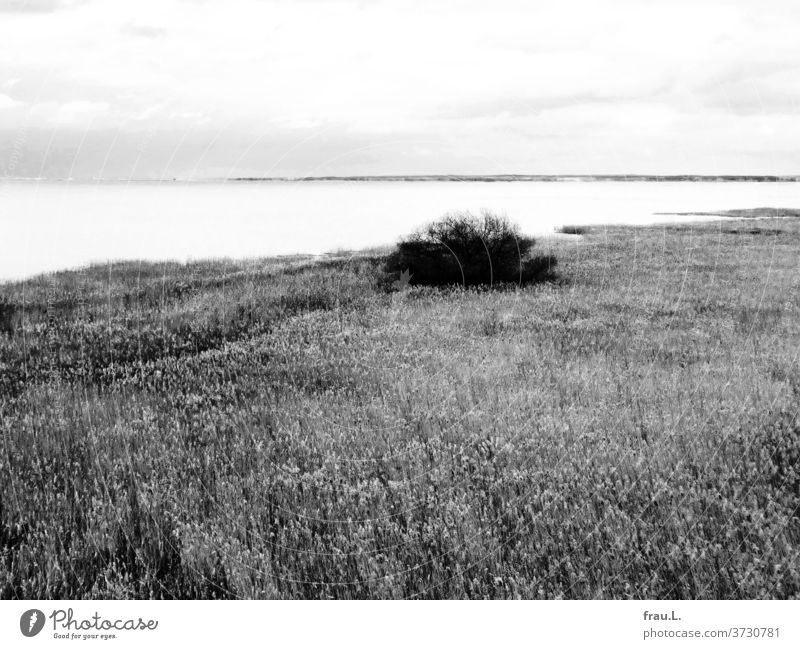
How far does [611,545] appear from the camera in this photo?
3.19 metres

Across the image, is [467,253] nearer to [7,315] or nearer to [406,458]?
[406,458]

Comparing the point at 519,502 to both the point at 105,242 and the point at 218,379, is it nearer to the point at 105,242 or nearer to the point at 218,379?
the point at 218,379

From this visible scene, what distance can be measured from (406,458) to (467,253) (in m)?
7.08

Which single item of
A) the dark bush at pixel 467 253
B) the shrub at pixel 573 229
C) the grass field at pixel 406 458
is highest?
the shrub at pixel 573 229

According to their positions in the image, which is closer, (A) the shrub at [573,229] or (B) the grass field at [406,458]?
(B) the grass field at [406,458]

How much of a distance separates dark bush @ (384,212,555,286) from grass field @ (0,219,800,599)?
2.83 meters

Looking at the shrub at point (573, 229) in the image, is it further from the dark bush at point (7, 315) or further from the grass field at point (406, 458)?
the dark bush at point (7, 315)

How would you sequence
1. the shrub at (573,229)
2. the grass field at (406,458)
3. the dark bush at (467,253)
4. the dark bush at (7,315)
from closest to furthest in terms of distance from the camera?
1. the grass field at (406,458)
2. the dark bush at (7,315)
3. the dark bush at (467,253)
4. the shrub at (573,229)

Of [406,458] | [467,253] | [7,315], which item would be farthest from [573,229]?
[406,458]

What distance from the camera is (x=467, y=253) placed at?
35.1 feet

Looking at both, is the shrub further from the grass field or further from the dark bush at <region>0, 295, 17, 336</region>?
the dark bush at <region>0, 295, 17, 336</region>

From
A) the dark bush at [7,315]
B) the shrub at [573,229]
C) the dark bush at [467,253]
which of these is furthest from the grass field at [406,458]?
the shrub at [573,229]

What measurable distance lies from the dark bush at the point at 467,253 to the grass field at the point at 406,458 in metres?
2.83

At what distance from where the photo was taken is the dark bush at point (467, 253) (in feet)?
34.8
